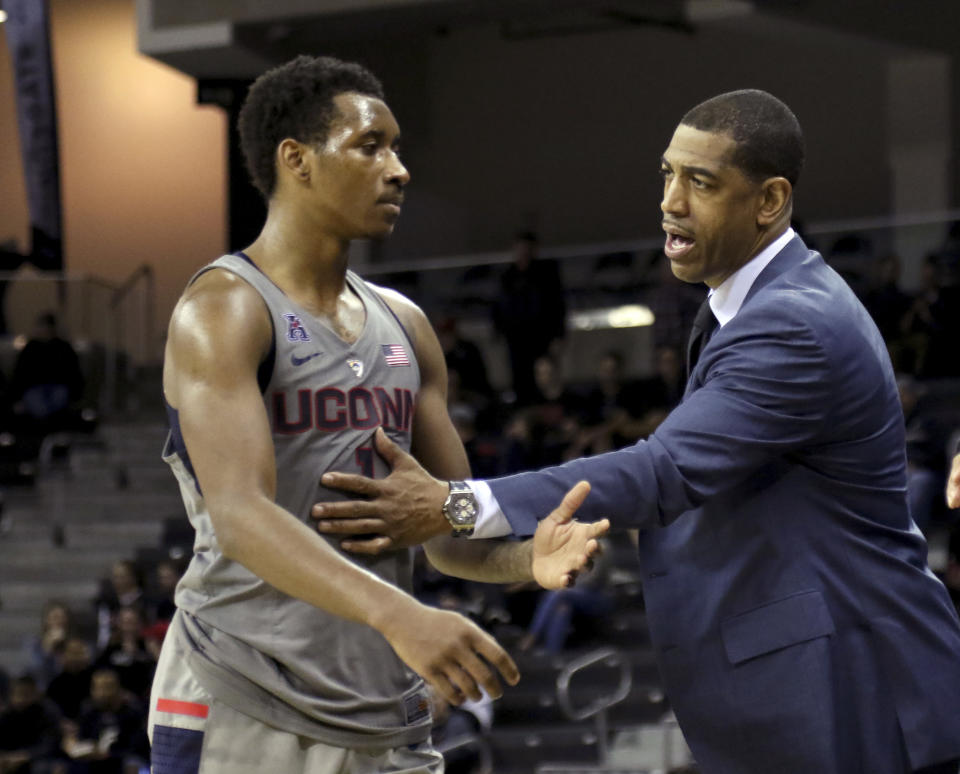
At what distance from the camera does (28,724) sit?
9344 mm

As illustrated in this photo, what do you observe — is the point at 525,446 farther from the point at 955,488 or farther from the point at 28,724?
the point at 955,488

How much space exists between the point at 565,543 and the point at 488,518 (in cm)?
18

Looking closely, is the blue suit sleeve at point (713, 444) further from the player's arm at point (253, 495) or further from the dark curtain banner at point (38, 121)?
the dark curtain banner at point (38, 121)

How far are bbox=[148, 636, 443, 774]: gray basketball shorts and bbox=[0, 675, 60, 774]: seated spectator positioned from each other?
648 cm

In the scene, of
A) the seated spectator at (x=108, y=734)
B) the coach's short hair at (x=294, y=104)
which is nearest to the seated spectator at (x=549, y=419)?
the seated spectator at (x=108, y=734)

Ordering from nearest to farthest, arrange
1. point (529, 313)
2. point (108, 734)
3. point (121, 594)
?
1. point (108, 734)
2. point (121, 594)
3. point (529, 313)

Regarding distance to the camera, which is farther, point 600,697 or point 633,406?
point 633,406

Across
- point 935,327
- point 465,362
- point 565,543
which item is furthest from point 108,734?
point 565,543

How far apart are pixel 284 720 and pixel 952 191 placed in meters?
13.4

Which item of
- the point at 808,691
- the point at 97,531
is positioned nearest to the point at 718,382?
the point at 808,691

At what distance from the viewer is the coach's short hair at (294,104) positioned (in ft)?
10.2

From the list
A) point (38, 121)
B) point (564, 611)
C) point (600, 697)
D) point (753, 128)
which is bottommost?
point (600, 697)

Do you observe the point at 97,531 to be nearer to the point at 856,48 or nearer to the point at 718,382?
the point at 856,48

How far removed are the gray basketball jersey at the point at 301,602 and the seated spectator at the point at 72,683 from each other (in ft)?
23.3
